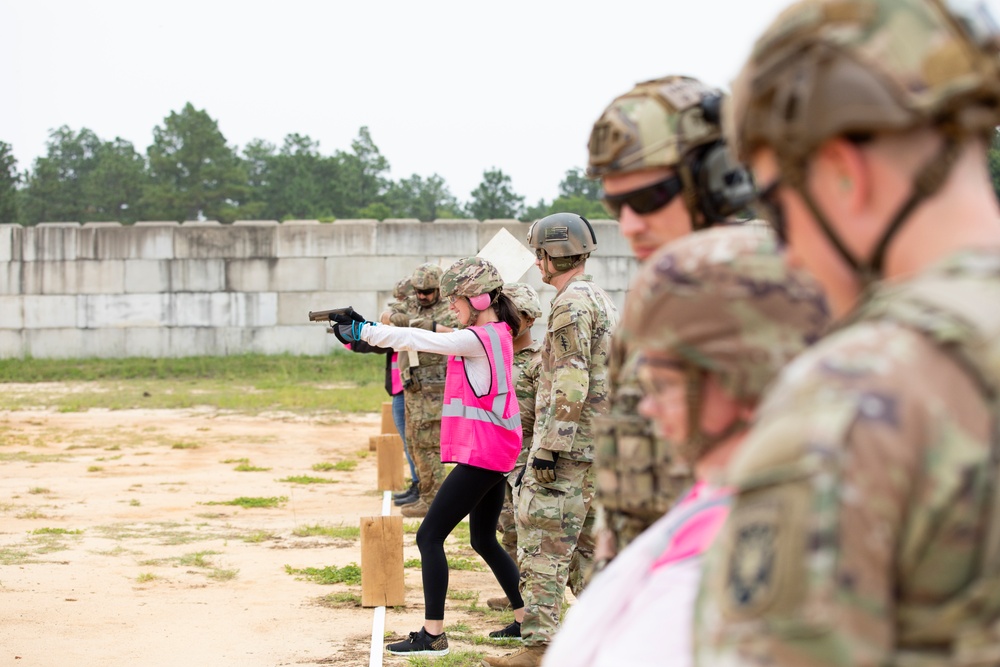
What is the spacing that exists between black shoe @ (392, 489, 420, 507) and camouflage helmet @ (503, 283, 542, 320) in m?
3.92

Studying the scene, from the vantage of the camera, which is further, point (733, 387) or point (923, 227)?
point (733, 387)

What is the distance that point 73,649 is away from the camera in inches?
253

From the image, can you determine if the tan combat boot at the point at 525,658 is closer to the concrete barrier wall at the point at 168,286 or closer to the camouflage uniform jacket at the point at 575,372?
the camouflage uniform jacket at the point at 575,372

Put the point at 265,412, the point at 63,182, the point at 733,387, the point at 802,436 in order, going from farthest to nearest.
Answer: the point at 63,182 → the point at 265,412 → the point at 733,387 → the point at 802,436

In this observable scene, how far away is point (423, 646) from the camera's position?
20.4 feet

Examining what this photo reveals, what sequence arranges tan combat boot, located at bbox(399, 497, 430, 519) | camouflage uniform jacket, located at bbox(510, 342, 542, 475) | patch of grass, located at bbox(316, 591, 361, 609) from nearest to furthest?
camouflage uniform jacket, located at bbox(510, 342, 542, 475)
patch of grass, located at bbox(316, 591, 361, 609)
tan combat boot, located at bbox(399, 497, 430, 519)

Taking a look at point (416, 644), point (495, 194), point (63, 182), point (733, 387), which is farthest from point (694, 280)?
point (63, 182)

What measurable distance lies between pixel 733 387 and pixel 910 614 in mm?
538

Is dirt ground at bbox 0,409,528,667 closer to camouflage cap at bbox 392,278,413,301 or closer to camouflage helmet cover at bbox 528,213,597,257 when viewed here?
camouflage cap at bbox 392,278,413,301

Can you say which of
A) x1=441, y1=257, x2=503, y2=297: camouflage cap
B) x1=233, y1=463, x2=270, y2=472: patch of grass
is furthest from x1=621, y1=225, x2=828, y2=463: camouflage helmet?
x1=233, y1=463, x2=270, y2=472: patch of grass

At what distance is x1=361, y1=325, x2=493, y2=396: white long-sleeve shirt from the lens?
6109 millimetres

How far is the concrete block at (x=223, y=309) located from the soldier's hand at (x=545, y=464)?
1754cm

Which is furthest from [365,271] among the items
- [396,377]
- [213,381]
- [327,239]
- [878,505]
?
[878,505]

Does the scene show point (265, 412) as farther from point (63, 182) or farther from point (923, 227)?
point (63, 182)
